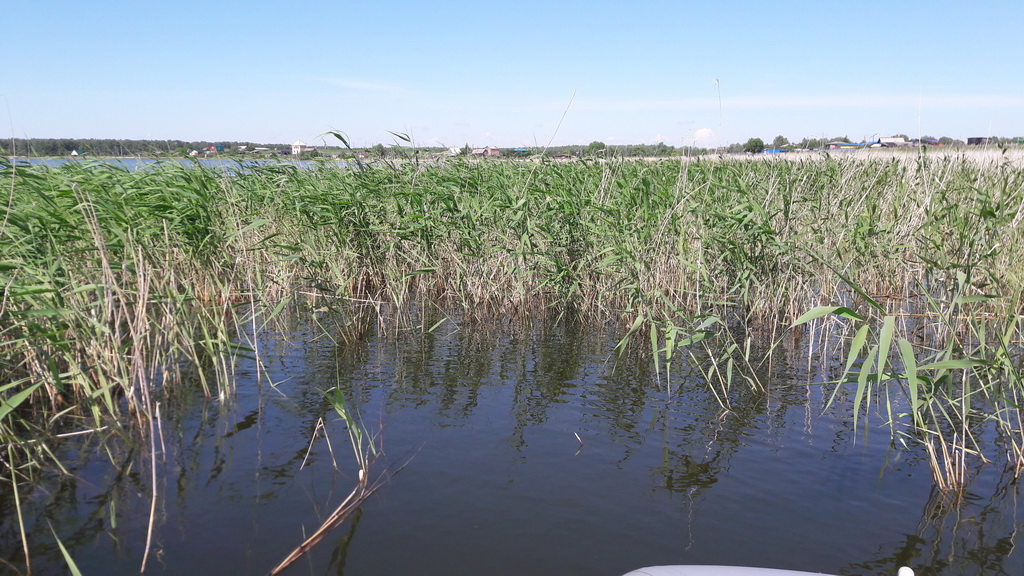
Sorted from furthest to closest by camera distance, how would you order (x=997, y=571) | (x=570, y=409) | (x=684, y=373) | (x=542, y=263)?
(x=542, y=263)
(x=684, y=373)
(x=570, y=409)
(x=997, y=571)

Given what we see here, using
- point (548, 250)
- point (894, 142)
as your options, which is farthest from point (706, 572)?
point (894, 142)

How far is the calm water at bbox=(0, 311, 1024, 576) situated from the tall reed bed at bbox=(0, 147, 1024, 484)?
49cm

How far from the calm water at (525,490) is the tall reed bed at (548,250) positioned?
49cm

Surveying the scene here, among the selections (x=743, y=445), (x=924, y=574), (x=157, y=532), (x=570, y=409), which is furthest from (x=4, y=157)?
(x=924, y=574)

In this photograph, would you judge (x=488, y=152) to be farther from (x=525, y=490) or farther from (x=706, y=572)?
(x=706, y=572)

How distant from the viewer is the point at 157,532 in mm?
3809

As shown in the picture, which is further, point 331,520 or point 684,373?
point 684,373

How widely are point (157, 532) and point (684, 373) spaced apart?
4809 millimetres

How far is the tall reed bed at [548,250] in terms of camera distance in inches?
211

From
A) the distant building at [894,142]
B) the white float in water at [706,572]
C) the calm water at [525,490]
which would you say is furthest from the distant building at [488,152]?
the white float in water at [706,572]

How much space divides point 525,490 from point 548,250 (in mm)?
4285

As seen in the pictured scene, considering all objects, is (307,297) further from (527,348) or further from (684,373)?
(684,373)

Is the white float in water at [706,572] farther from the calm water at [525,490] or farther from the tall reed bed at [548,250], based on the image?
the tall reed bed at [548,250]

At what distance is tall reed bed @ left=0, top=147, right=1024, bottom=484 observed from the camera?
17.6 feet
